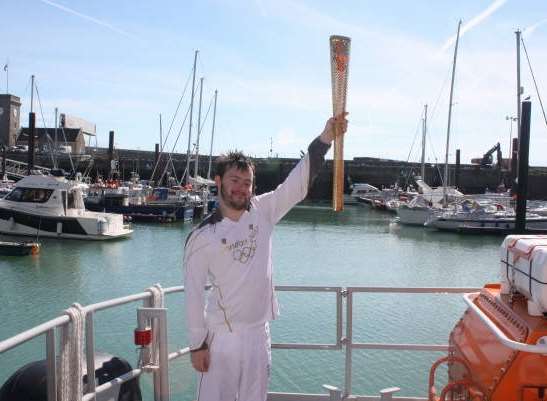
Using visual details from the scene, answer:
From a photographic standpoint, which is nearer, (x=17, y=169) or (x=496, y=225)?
(x=496, y=225)

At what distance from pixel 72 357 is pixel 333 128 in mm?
1934

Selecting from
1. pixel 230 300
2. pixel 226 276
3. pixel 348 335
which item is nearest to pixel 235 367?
pixel 230 300

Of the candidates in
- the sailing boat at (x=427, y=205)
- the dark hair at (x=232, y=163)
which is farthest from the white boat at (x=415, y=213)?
the dark hair at (x=232, y=163)

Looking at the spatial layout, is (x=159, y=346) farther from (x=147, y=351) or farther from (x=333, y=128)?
(x=333, y=128)

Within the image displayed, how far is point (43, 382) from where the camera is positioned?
3363 mm

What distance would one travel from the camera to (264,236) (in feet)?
11.1

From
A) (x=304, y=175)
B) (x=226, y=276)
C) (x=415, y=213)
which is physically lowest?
(x=415, y=213)

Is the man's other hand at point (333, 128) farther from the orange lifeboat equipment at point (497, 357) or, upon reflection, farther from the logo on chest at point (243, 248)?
the orange lifeboat equipment at point (497, 357)

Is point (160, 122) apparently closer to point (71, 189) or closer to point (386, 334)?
point (71, 189)

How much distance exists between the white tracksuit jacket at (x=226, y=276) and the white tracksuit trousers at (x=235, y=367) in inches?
2.3

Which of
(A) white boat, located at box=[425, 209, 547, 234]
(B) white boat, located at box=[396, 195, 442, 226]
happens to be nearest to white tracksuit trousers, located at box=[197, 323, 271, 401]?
(A) white boat, located at box=[425, 209, 547, 234]

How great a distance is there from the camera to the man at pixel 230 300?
10.5ft

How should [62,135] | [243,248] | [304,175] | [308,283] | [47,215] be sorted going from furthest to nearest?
[62,135], [47,215], [308,283], [304,175], [243,248]

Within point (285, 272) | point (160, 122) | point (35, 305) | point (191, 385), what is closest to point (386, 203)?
point (160, 122)
